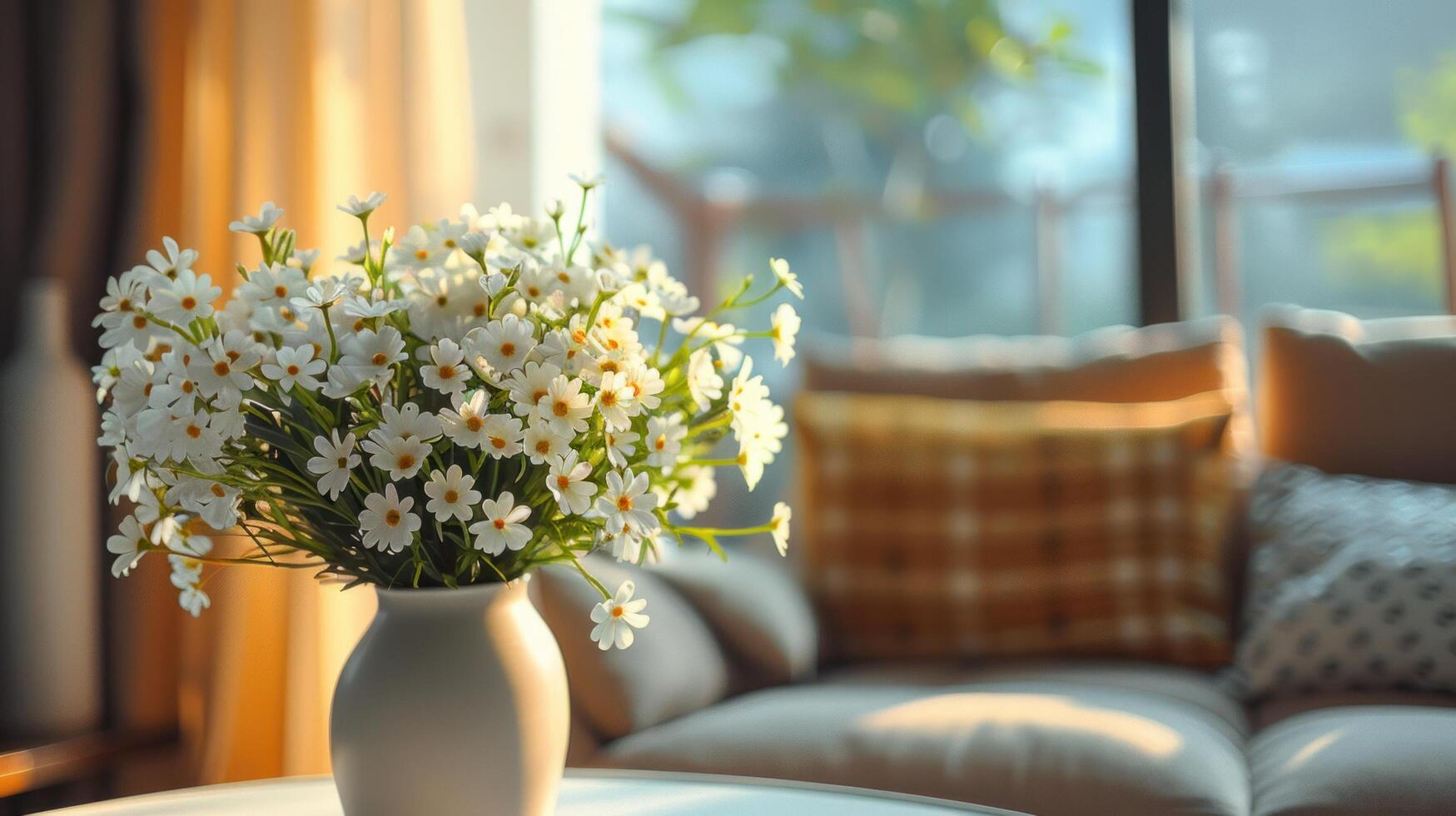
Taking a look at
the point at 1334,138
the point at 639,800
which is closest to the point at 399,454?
the point at 639,800

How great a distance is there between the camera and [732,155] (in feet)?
12.1

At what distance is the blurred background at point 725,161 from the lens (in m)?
1.94

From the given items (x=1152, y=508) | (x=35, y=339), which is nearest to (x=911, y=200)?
(x=1152, y=508)

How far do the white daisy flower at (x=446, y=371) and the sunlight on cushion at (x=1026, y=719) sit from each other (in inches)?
31.5

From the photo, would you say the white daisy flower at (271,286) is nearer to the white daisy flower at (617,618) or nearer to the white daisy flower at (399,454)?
the white daisy flower at (399,454)

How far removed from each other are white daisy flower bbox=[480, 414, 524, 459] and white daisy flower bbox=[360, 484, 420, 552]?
0.06 metres

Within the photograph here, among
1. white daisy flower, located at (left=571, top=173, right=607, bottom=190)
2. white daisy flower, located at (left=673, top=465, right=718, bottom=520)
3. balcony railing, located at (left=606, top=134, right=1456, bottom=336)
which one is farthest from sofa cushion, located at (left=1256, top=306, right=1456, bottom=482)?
white daisy flower, located at (left=571, top=173, right=607, bottom=190)

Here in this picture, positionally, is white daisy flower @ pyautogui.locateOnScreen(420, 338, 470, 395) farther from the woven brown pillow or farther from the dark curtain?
the dark curtain

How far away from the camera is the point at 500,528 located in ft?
2.40

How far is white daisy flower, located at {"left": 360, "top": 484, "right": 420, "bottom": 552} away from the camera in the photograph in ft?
2.34

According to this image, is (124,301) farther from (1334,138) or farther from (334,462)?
(1334,138)

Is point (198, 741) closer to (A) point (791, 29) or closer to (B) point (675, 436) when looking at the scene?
(B) point (675, 436)

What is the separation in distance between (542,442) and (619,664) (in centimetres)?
75

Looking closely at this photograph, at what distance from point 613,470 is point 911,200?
2995mm
